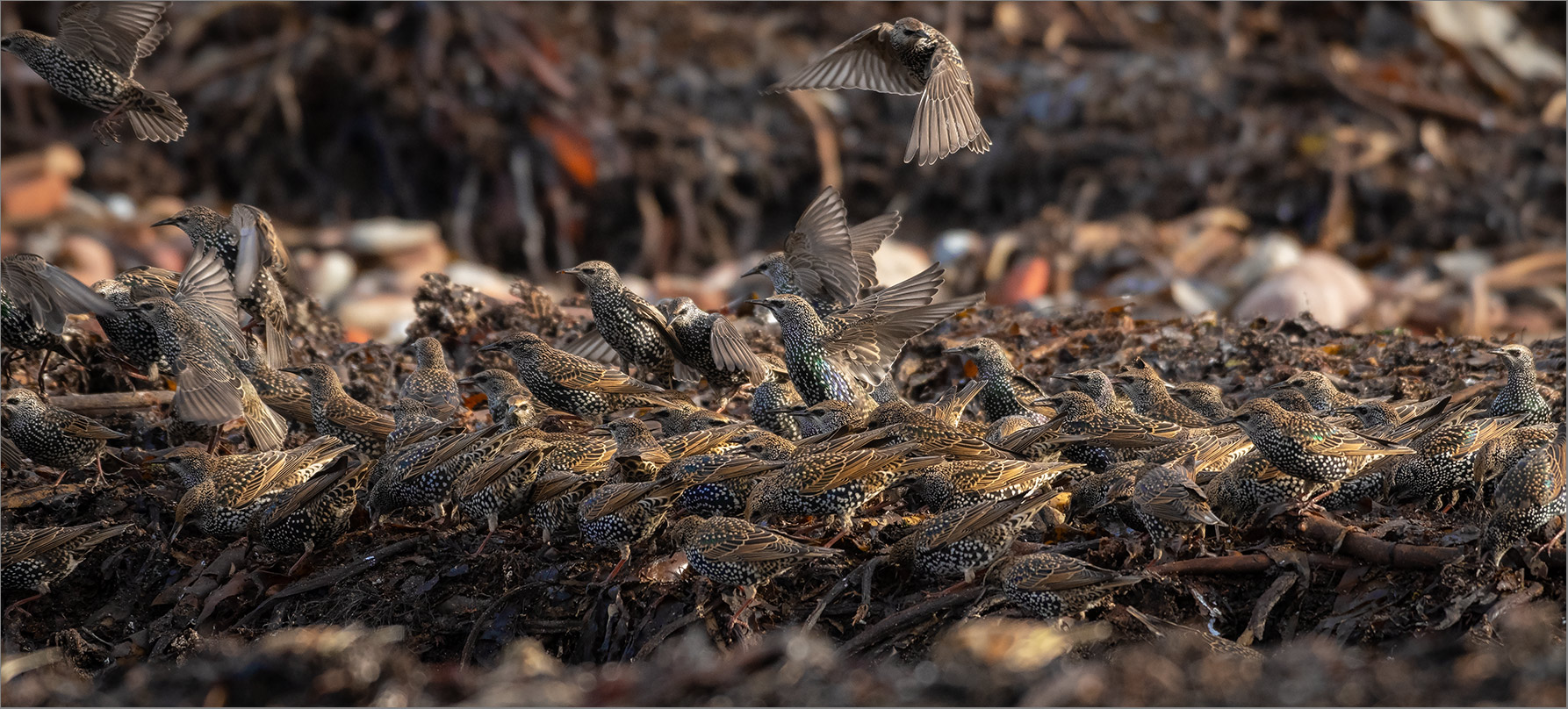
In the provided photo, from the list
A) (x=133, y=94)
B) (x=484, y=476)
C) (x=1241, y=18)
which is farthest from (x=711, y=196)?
(x=484, y=476)

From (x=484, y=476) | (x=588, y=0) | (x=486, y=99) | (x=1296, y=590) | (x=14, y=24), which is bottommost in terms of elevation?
(x=1296, y=590)

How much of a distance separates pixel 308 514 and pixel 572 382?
1.40 metres

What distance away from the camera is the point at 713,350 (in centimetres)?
620

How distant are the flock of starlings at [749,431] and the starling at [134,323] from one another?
0.06ft

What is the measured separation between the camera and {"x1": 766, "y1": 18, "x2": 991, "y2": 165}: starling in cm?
646

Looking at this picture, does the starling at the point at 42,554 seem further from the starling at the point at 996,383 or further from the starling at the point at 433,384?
the starling at the point at 996,383

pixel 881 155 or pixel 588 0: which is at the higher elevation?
pixel 588 0

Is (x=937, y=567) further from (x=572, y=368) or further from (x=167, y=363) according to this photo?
(x=167, y=363)

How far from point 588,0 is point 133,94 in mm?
12578

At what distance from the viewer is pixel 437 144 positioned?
53.5 feet

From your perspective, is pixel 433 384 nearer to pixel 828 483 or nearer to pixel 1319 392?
pixel 828 483

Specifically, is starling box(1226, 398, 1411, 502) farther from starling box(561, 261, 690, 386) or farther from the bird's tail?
the bird's tail

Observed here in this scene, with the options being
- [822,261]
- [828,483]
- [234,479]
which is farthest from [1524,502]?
[234,479]

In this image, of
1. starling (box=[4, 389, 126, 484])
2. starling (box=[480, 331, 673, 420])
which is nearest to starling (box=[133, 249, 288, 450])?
starling (box=[4, 389, 126, 484])
